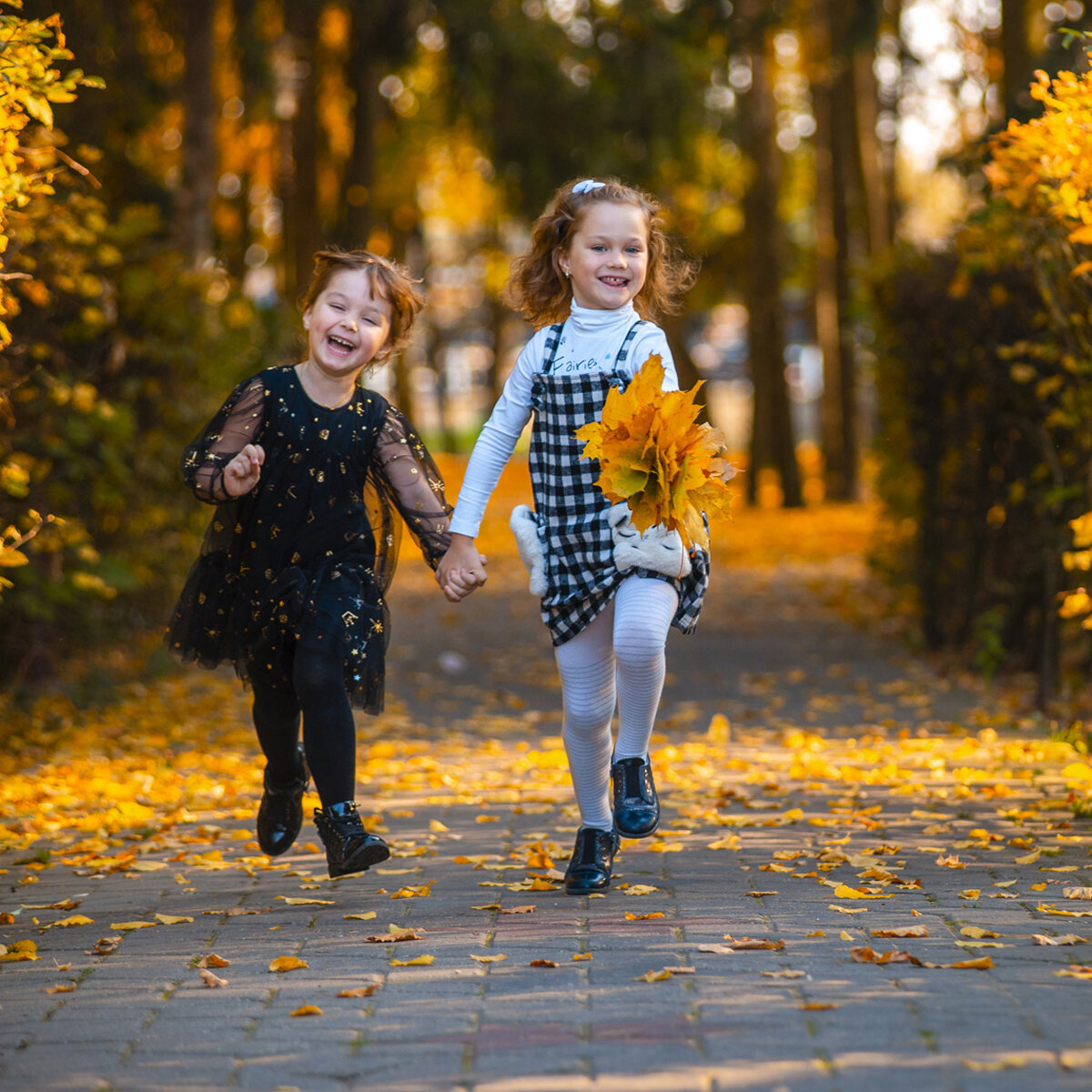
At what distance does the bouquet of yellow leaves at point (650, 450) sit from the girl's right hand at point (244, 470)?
36.5 inches

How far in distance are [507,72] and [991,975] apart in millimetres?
15946

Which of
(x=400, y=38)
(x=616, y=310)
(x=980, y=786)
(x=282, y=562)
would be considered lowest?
(x=980, y=786)

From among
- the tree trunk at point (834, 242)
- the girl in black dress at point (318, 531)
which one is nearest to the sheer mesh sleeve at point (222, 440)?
the girl in black dress at point (318, 531)

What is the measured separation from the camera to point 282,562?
4.52 m

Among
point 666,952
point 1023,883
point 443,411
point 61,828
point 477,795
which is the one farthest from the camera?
point 443,411

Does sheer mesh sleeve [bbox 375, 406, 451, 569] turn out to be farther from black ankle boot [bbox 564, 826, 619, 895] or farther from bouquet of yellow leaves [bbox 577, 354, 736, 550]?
black ankle boot [bbox 564, 826, 619, 895]

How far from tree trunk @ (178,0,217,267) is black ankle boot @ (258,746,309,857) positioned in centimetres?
778

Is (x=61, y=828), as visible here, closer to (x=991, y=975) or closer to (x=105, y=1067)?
(x=105, y=1067)

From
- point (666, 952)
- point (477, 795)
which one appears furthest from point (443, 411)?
point (666, 952)

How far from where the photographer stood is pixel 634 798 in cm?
434

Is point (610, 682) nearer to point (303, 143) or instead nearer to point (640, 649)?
point (640, 649)

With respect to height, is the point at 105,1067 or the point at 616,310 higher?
the point at 616,310

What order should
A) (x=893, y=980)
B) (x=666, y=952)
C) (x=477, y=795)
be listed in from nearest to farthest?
(x=893, y=980)
(x=666, y=952)
(x=477, y=795)

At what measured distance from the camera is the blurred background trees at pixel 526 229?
25.5 ft
